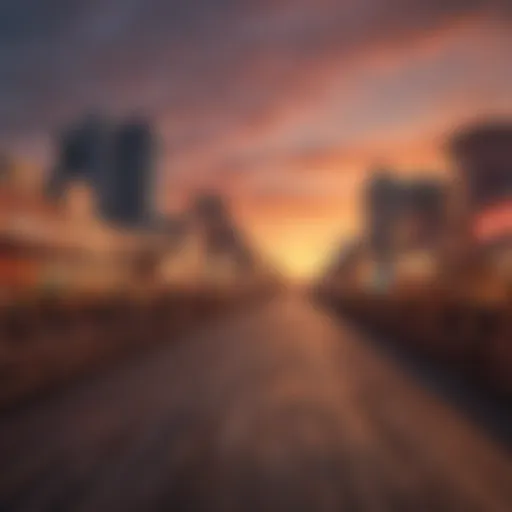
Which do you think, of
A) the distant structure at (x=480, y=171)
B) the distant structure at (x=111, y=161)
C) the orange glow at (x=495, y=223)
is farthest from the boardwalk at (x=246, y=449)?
A: the distant structure at (x=111, y=161)

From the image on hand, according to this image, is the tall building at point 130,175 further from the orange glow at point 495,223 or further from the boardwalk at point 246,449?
the boardwalk at point 246,449

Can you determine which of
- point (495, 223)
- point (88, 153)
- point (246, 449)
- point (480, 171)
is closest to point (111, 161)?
point (88, 153)

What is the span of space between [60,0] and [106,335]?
10719mm

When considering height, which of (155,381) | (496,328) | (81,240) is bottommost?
(155,381)

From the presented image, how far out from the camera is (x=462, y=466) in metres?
7.30

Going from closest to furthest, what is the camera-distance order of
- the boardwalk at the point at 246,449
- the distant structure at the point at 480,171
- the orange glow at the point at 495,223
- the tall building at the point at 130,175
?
1. the boardwalk at the point at 246,449
2. the orange glow at the point at 495,223
3. the distant structure at the point at 480,171
4. the tall building at the point at 130,175

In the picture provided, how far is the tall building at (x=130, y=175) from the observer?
9894cm

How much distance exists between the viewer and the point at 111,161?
108 metres

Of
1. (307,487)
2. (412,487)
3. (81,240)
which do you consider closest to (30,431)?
(307,487)

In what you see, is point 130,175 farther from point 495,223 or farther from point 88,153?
point 495,223

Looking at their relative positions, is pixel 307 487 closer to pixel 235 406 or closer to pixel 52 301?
pixel 235 406

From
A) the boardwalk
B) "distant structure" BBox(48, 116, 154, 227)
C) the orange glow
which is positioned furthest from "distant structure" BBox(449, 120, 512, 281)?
the boardwalk

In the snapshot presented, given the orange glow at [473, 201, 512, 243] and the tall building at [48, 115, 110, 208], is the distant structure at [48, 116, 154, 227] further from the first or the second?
the orange glow at [473, 201, 512, 243]

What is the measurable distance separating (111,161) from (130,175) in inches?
197
